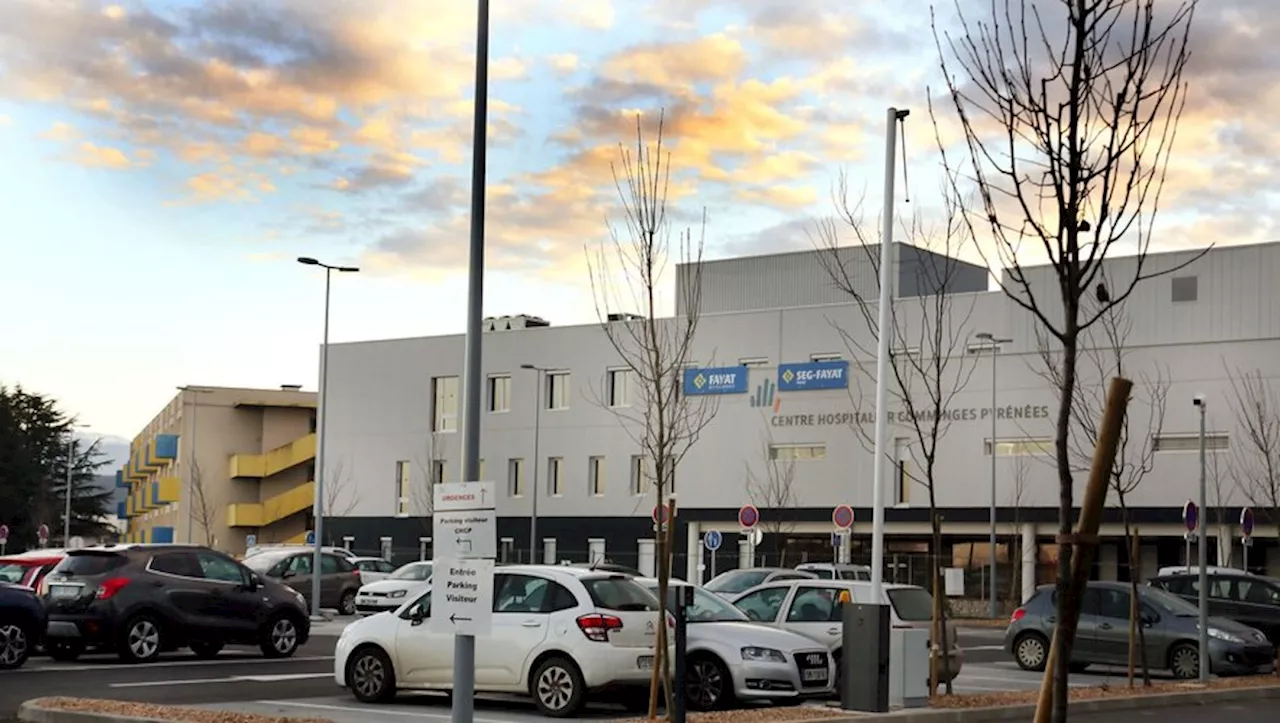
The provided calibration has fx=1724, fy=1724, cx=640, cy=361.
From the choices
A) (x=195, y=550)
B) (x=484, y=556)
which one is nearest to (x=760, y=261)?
(x=195, y=550)

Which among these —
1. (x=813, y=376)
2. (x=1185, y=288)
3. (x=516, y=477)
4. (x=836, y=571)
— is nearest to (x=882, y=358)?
(x=836, y=571)

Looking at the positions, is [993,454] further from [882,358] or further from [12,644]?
[12,644]

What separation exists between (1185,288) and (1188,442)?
219 inches

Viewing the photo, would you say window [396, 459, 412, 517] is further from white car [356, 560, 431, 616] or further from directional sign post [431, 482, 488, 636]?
directional sign post [431, 482, 488, 636]

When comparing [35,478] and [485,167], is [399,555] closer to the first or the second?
[35,478]

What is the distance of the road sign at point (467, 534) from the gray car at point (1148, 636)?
1602 centimetres

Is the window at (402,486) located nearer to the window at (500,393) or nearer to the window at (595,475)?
→ the window at (500,393)

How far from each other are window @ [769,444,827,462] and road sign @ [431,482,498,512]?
55416 millimetres

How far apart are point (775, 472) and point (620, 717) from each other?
168 ft

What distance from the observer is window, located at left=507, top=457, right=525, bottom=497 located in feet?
255

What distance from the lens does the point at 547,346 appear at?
77250 millimetres

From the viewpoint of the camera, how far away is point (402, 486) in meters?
82.4

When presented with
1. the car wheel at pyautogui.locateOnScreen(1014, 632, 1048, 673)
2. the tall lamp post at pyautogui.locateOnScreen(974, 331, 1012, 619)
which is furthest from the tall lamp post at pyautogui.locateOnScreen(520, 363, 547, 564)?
the car wheel at pyautogui.locateOnScreen(1014, 632, 1048, 673)

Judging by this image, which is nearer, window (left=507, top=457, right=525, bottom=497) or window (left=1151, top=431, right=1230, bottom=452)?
window (left=1151, top=431, right=1230, bottom=452)
